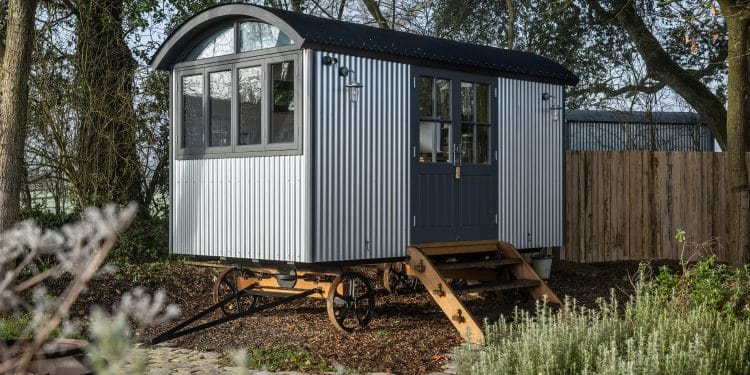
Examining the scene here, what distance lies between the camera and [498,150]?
10148 millimetres

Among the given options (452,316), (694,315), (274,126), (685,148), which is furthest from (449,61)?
(685,148)

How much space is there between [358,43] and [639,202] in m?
6.74

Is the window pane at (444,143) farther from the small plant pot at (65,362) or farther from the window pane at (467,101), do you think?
the small plant pot at (65,362)

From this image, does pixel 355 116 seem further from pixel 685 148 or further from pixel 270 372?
pixel 685 148

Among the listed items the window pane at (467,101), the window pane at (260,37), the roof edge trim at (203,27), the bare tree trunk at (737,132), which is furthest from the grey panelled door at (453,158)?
the bare tree trunk at (737,132)

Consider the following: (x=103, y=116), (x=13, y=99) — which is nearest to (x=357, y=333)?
(x=13, y=99)

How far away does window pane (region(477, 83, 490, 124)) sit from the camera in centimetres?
995

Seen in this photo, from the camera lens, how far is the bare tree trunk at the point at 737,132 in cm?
1091

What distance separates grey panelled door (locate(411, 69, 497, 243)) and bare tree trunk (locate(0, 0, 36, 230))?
436cm

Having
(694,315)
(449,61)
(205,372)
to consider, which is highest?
(449,61)

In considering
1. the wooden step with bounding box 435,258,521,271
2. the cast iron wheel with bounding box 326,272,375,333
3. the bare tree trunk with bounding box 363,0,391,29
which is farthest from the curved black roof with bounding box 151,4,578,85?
the bare tree trunk with bounding box 363,0,391,29

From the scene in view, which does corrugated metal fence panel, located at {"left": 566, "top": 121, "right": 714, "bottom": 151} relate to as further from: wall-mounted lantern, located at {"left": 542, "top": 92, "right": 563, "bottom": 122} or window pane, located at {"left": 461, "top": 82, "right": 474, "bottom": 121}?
window pane, located at {"left": 461, "top": 82, "right": 474, "bottom": 121}

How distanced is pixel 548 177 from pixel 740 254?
2.67 m

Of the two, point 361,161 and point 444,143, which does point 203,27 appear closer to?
point 361,161
